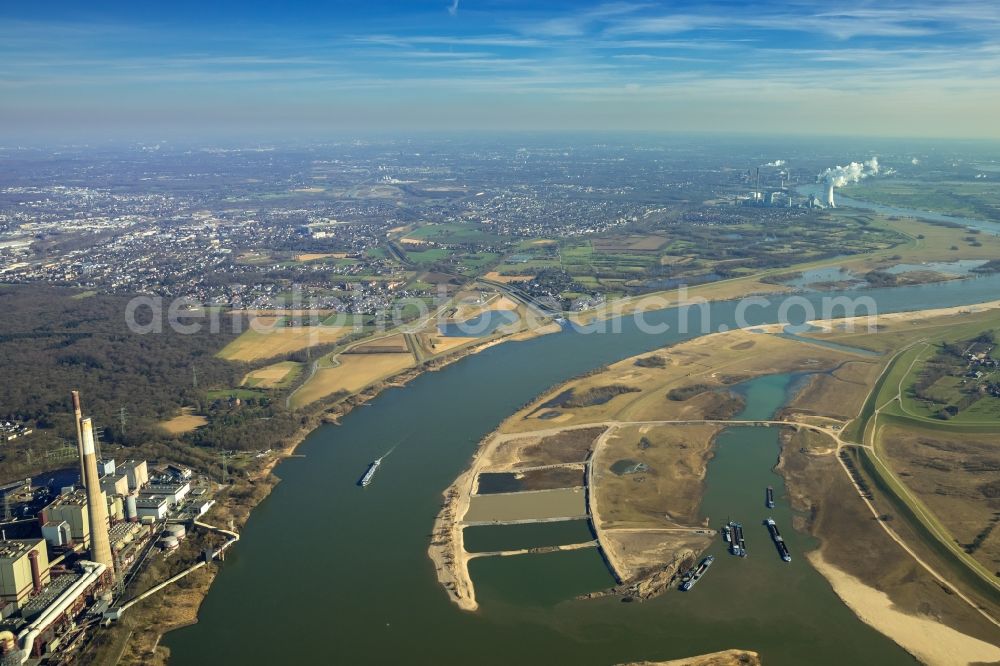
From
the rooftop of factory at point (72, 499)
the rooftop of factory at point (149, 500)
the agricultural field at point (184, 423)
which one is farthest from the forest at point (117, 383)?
the rooftop of factory at point (72, 499)

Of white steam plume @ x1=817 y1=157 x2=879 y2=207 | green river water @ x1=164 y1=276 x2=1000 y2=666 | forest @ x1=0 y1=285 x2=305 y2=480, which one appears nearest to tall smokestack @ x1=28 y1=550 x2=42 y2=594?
green river water @ x1=164 y1=276 x2=1000 y2=666

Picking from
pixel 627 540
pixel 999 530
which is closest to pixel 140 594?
pixel 627 540

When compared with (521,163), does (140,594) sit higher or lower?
lower

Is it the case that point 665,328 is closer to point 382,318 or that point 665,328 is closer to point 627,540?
point 382,318

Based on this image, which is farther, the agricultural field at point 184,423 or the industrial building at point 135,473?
the agricultural field at point 184,423

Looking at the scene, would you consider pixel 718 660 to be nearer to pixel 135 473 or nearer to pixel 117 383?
pixel 135 473

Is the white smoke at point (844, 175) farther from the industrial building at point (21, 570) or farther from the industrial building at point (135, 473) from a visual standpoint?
the industrial building at point (21, 570)
